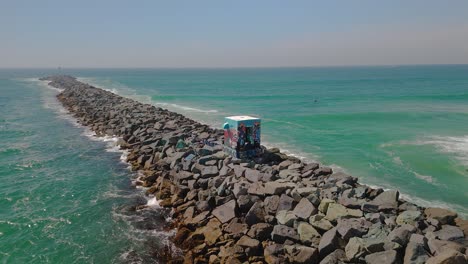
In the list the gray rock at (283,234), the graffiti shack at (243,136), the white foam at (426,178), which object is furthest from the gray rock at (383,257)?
the white foam at (426,178)

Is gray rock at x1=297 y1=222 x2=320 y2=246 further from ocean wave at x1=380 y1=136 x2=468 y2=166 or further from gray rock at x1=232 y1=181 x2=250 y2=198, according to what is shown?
ocean wave at x1=380 y1=136 x2=468 y2=166

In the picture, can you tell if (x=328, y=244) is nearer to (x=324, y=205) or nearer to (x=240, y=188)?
(x=324, y=205)

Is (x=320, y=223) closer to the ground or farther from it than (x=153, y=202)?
farther from it

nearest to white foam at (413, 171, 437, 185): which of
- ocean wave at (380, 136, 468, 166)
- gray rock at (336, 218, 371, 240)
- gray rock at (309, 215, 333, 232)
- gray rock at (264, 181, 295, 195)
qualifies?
ocean wave at (380, 136, 468, 166)

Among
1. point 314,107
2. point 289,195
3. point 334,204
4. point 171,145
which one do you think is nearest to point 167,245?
point 289,195

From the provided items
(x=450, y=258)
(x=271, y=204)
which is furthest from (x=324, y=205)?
(x=450, y=258)

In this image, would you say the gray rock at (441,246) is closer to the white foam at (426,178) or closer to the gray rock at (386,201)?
the gray rock at (386,201)

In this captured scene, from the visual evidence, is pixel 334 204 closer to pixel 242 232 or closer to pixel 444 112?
pixel 242 232
